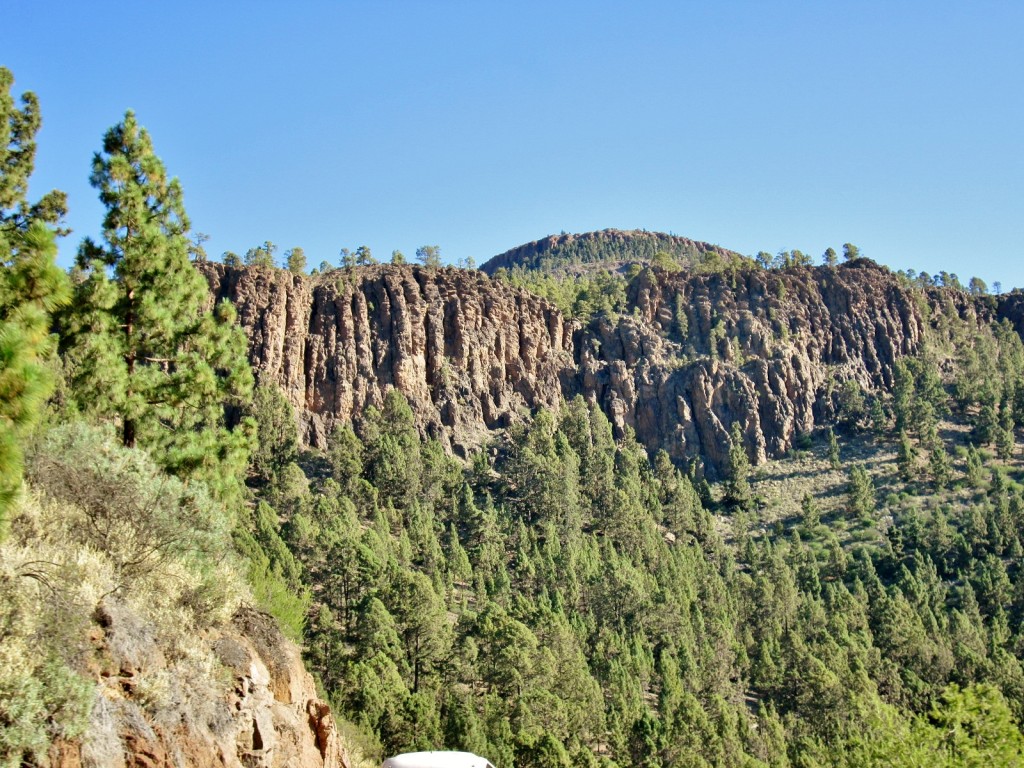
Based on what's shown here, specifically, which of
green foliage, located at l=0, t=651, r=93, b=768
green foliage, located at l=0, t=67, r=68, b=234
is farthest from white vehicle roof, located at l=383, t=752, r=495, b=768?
green foliage, located at l=0, t=67, r=68, b=234

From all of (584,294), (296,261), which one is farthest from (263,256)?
(584,294)

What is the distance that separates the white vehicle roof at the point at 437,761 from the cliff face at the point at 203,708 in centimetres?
113

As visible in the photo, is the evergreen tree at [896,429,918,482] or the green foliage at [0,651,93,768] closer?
the green foliage at [0,651,93,768]

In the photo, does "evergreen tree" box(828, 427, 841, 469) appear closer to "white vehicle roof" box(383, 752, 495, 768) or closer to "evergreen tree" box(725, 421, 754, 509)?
"evergreen tree" box(725, 421, 754, 509)

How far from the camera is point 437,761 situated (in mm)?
13484

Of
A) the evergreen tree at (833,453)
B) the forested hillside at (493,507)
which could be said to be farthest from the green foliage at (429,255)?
the evergreen tree at (833,453)

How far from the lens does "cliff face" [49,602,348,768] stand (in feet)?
30.3

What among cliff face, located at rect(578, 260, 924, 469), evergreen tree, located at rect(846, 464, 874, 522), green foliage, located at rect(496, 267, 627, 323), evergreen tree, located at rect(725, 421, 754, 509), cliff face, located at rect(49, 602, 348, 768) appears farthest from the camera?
green foliage, located at rect(496, 267, 627, 323)

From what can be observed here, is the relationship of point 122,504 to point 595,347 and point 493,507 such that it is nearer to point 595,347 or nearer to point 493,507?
point 493,507

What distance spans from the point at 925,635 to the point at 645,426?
6020 cm

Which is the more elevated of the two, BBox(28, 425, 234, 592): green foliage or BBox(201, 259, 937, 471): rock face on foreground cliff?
BBox(201, 259, 937, 471): rock face on foreground cliff

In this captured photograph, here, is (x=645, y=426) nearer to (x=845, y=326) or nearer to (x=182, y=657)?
(x=845, y=326)

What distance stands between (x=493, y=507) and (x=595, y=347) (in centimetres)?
5355

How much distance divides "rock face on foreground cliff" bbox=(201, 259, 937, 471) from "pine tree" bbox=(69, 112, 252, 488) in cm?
7586
